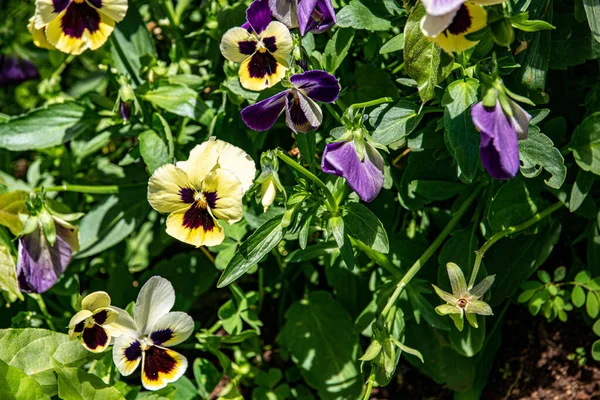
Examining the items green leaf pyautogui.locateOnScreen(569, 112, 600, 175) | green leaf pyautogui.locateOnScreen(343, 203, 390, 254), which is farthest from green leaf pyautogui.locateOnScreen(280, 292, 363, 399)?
green leaf pyautogui.locateOnScreen(569, 112, 600, 175)

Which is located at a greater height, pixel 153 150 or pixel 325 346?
pixel 153 150

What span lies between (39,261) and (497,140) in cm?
108

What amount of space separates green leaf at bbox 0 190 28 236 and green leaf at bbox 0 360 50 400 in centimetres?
40

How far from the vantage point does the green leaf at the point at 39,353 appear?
1.63 m

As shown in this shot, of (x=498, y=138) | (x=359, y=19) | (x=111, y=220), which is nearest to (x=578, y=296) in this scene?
(x=498, y=138)

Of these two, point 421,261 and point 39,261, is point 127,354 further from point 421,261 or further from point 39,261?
point 421,261

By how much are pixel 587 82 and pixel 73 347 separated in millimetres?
1320

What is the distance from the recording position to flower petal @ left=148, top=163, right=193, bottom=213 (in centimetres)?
143

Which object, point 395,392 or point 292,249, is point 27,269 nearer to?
point 292,249

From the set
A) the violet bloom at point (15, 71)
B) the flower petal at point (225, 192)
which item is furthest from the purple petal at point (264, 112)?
the violet bloom at point (15, 71)

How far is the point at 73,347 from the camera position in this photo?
1.64m

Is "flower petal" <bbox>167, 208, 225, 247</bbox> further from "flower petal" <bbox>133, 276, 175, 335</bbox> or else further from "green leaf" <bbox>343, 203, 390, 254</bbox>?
"green leaf" <bbox>343, 203, 390, 254</bbox>

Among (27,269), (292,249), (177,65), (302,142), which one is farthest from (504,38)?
(27,269)

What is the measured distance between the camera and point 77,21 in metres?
1.67
